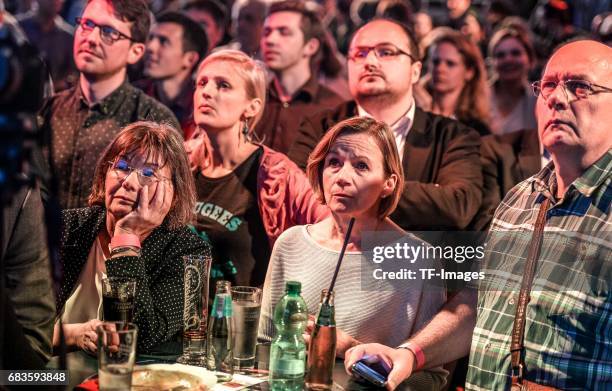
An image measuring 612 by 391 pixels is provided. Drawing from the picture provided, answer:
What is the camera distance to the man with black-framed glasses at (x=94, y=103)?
3217 mm

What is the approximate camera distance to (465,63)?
3.96 m

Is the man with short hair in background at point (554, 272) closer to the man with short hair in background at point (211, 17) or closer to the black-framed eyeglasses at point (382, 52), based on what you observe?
the black-framed eyeglasses at point (382, 52)

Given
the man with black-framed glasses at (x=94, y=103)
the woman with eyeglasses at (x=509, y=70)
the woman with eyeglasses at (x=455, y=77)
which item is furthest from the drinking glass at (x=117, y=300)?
the woman with eyeglasses at (x=509, y=70)

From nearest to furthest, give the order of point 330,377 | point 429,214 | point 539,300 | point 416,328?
point 330,377, point 539,300, point 416,328, point 429,214

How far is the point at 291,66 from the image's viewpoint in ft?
12.2

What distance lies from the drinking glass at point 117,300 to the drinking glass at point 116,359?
0.29 metres

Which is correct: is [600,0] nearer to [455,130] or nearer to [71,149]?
[455,130]

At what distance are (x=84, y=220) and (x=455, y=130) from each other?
1531 millimetres

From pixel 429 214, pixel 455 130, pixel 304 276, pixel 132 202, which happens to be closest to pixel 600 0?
pixel 455 130

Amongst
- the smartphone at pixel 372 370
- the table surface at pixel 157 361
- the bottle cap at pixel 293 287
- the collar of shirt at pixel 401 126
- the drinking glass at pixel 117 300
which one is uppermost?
the collar of shirt at pixel 401 126

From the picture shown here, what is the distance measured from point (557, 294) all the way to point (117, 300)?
1285mm

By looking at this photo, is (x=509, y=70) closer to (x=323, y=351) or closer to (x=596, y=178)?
(x=596, y=178)

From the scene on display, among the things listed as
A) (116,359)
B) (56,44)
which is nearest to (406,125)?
(56,44)

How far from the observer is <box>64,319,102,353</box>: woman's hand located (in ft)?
7.82
